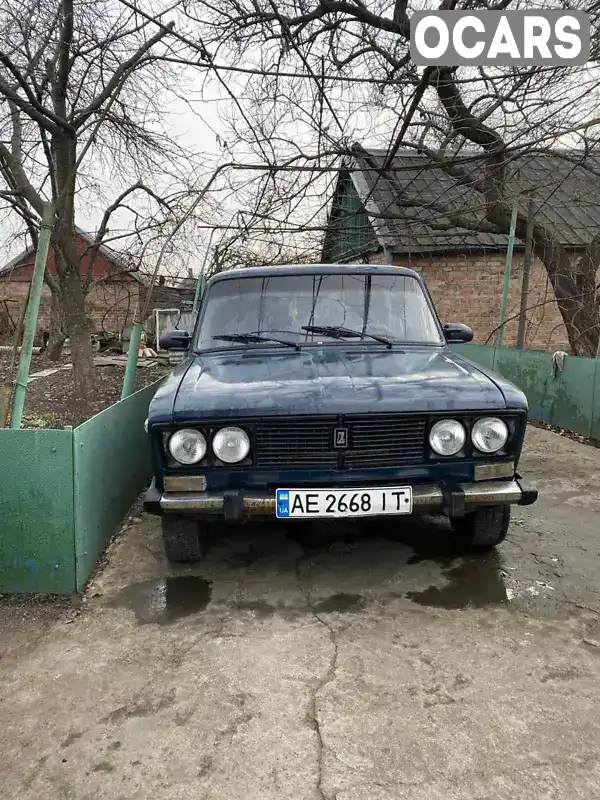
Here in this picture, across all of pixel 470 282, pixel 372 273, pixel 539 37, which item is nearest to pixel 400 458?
pixel 372 273

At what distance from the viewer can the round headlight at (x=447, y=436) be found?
3049 mm

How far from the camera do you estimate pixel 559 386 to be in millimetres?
7387

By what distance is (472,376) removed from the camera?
335 cm

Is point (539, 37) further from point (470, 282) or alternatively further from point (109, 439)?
point (470, 282)

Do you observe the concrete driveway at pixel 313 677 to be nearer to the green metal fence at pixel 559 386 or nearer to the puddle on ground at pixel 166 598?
the puddle on ground at pixel 166 598

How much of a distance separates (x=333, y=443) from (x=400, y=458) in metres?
0.36

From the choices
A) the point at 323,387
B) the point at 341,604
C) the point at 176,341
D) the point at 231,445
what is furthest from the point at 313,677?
the point at 176,341

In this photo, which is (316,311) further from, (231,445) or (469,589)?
(469,589)

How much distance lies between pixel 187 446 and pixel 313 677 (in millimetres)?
1202

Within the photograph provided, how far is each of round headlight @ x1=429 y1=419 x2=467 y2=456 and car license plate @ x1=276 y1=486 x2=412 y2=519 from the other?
12.5 inches

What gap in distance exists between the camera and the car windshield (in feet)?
13.1

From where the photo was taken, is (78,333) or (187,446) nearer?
(187,446)

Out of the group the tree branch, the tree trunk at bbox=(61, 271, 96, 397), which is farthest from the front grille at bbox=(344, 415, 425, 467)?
the tree trunk at bbox=(61, 271, 96, 397)

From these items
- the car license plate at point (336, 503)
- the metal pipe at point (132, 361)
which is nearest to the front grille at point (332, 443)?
the car license plate at point (336, 503)
